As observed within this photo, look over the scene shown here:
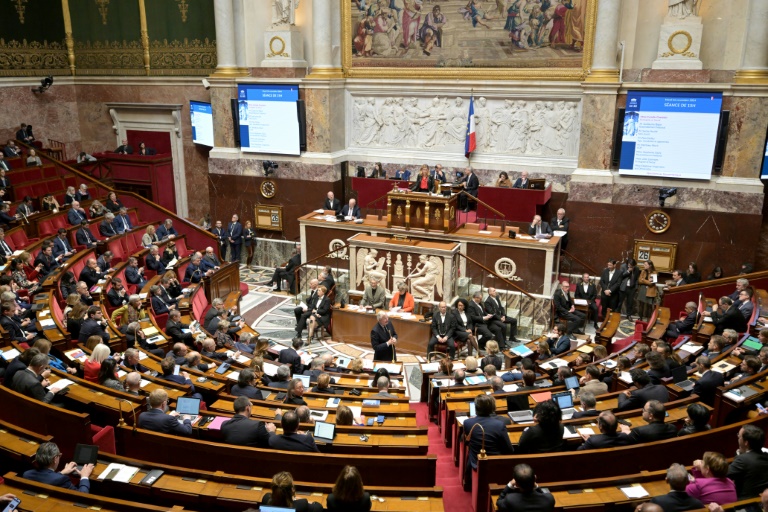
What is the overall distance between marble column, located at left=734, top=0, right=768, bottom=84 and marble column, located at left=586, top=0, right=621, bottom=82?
2452mm

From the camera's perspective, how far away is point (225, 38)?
1698 cm

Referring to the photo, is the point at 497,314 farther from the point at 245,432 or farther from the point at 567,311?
the point at 245,432

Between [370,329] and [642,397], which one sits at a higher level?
[642,397]

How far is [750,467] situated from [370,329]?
7679mm

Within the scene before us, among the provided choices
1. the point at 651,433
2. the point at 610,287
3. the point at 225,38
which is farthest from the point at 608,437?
the point at 225,38

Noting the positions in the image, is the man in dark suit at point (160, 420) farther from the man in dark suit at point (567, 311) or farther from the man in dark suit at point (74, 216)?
the man in dark suit at point (74, 216)

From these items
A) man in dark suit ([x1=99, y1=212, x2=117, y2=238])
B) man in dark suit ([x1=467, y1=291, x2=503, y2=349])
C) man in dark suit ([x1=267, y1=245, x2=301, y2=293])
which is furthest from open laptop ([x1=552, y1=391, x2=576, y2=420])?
man in dark suit ([x1=99, y1=212, x2=117, y2=238])

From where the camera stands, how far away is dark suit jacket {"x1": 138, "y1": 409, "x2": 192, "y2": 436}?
6.12m

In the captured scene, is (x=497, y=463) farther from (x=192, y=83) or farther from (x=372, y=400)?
(x=192, y=83)

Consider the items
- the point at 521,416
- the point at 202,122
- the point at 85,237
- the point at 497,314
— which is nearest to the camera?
the point at 521,416

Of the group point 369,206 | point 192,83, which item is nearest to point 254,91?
point 192,83

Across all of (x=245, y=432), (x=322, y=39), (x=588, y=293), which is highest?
(x=322, y=39)

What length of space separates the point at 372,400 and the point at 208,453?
2.19 meters

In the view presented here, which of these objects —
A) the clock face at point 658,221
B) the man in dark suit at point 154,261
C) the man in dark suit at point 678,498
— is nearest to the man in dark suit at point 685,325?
the clock face at point 658,221
